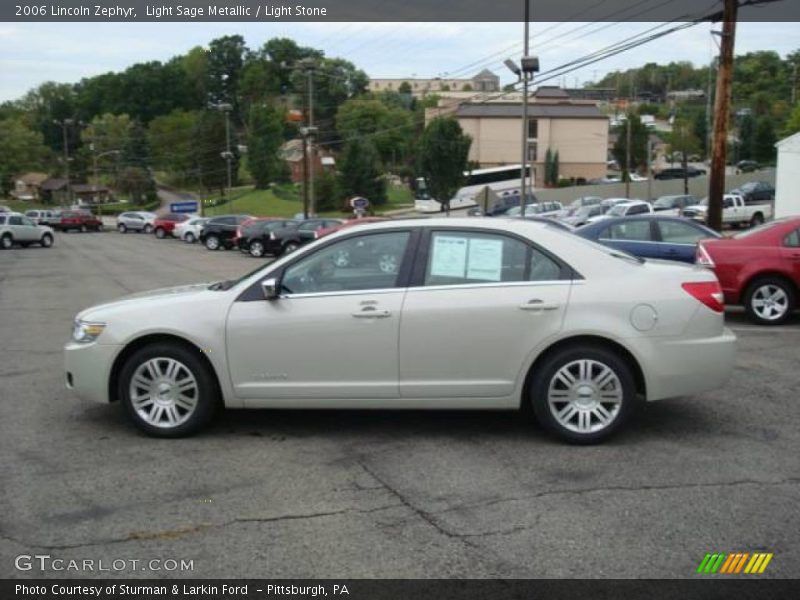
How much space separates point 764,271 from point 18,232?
3711 centimetres

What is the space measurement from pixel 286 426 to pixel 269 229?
27945mm

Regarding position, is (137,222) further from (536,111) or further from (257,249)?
(536,111)

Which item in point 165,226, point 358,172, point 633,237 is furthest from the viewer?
point 358,172

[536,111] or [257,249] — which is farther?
[536,111]

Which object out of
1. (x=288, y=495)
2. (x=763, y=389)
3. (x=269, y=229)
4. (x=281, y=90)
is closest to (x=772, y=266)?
(x=763, y=389)

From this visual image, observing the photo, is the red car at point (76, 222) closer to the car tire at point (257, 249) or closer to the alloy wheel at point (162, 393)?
the car tire at point (257, 249)

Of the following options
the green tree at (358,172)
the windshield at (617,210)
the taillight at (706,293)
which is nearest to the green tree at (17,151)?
the green tree at (358,172)

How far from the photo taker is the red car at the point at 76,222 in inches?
2589

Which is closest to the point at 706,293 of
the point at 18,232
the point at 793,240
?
the point at 793,240

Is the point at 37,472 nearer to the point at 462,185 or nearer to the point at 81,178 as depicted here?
the point at 462,185

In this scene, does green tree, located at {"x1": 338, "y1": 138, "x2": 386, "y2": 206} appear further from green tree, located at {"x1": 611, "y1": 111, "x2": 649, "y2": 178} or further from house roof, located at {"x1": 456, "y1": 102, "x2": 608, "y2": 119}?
green tree, located at {"x1": 611, "y1": 111, "x2": 649, "y2": 178}

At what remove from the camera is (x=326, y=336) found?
585 centimetres

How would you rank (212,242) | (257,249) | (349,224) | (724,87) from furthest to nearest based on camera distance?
(212,242)
(257,249)
(724,87)
(349,224)
